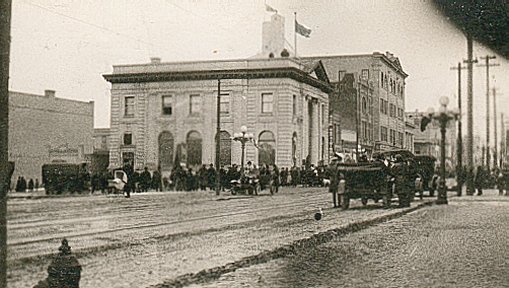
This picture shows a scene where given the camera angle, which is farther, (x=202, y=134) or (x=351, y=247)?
(x=351, y=247)

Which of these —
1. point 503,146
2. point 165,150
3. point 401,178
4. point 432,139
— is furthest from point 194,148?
point 401,178

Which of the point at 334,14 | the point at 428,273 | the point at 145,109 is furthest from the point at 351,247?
the point at 145,109

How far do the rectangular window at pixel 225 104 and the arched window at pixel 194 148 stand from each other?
0.54 feet

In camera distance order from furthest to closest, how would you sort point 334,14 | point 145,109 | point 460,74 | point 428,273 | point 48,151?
point 428,273 < point 460,74 < point 334,14 < point 145,109 < point 48,151

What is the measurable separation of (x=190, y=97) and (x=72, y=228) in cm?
81

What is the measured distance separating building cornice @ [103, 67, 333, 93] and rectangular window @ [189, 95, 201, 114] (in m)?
0.09

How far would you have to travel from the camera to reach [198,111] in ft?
10.1

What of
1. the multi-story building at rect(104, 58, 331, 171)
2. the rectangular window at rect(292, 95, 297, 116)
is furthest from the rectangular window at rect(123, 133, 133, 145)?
the rectangular window at rect(292, 95, 297, 116)

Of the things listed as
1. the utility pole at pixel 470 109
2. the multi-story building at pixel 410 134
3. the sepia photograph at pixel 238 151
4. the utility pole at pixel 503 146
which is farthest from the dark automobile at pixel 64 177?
the utility pole at pixel 503 146

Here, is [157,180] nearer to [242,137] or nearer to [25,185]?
[242,137]

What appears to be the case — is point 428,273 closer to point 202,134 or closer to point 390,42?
point 390,42

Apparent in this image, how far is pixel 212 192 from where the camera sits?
3061mm

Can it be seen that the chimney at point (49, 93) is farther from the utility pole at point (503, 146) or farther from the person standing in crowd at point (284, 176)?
the utility pole at point (503, 146)

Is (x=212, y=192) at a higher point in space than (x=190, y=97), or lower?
lower
